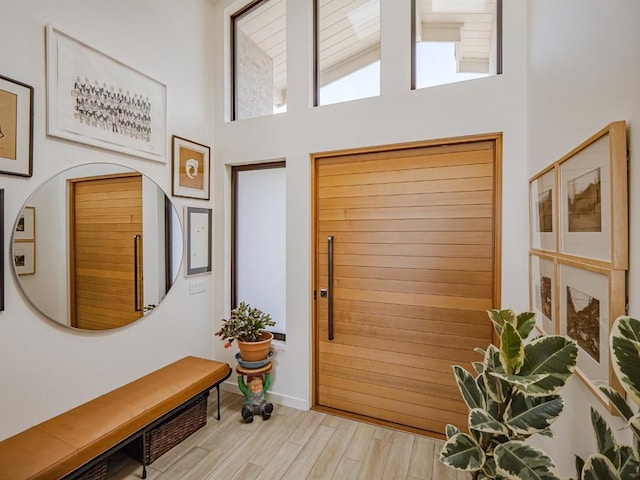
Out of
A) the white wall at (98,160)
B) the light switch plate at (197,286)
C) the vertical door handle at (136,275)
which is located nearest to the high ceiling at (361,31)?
the white wall at (98,160)

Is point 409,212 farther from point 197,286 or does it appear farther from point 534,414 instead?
point 197,286

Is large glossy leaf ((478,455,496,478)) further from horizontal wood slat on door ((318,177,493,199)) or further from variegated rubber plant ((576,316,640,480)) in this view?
horizontal wood slat on door ((318,177,493,199))

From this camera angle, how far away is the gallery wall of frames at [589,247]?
82 cm

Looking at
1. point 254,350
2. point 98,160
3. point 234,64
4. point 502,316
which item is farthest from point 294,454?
point 234,64

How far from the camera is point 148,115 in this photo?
93.0 inches

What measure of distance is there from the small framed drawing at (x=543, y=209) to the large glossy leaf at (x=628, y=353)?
0.90m

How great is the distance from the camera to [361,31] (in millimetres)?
2518

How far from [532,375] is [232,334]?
6.89ft

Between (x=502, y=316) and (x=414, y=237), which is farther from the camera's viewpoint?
(x=414, y=237)

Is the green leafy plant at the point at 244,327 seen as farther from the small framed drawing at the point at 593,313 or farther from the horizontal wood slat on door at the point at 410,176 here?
the small framed drawing at the point at 593,313

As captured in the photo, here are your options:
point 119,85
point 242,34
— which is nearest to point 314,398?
point 119,85

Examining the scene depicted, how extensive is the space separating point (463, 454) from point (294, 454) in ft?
5.11

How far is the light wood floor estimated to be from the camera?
192 cm

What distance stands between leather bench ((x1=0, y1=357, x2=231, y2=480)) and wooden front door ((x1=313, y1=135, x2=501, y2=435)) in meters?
1.07
